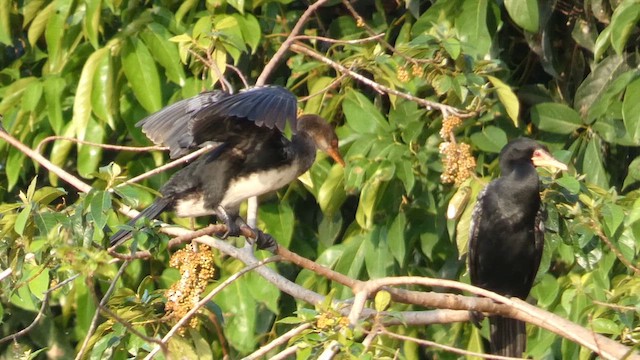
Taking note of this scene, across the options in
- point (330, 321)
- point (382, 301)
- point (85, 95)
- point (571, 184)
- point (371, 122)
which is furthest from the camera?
point (85, 95)

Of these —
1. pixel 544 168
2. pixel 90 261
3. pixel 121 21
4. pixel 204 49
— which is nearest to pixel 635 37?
pixel 544 168

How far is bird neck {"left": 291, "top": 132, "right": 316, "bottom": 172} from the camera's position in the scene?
11.7 feet

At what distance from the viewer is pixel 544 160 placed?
374 cm

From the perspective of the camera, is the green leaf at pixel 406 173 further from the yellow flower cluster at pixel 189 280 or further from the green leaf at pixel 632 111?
the yellow flower cluster at pixel 189 280

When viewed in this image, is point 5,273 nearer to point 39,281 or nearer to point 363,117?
point 39,281

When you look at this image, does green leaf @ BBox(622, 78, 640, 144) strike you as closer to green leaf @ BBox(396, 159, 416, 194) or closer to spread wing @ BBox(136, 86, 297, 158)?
green leaf @ BBox(396, 159, 416, 194)

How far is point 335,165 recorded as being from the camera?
13.1 ft

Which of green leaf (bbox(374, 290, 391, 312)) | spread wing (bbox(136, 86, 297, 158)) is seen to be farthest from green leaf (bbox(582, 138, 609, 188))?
green leaf (bbox(374, 290, 391, 312))

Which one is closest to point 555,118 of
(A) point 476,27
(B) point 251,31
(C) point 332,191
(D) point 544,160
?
(D) point 544,160

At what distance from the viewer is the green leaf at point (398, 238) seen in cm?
381

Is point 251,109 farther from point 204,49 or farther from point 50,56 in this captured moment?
point 50,56

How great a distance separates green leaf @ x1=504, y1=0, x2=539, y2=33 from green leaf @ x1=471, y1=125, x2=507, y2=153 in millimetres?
355

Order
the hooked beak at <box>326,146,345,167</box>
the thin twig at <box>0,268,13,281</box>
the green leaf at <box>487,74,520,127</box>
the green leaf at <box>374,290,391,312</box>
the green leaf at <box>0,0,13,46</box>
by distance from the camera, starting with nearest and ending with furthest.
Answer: the green leaf at <box>374,290,391,312</box> < the thin twig at <box>0,268,13,281</box> < the green leaf at <box>487,74,520,127</box> < the hooked beak at <box>326,146,345,167</box> < the green leaf at <box>0,0,13,46</box>

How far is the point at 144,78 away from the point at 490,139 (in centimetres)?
114
